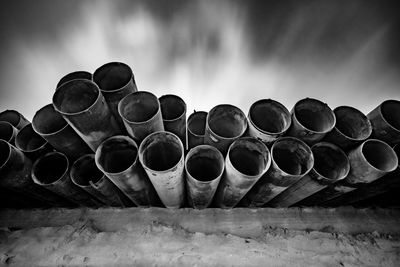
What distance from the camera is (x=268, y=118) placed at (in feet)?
8.72

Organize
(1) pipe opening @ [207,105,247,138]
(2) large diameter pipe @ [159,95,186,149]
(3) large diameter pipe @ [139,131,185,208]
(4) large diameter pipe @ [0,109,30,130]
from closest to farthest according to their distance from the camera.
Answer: (3) large diameter pipe @ [139,131,185,208] → (1) pipe opening @ [207,105,247,138] → (2) large diameter pipe @ [159,95,186,149] → (4) large diameter pipe @ [0,109,30,130]

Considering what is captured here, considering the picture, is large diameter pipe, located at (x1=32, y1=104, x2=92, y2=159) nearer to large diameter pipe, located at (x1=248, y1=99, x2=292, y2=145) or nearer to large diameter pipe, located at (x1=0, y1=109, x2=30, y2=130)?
large diameter pipe, located at (x1=0, y1=109, x2=30, y2=130)

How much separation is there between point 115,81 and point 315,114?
2328 mm

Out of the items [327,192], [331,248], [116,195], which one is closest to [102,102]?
[116,195]

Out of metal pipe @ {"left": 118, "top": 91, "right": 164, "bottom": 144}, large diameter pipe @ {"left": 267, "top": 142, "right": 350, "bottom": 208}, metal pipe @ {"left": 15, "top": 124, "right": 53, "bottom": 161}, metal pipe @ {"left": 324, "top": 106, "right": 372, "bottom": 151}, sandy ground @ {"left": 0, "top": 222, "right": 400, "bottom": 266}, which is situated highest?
metal pipe @ {"left": 118, "top": 91, "right": 164, "bottom": 144}

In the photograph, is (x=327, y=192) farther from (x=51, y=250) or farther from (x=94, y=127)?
(x=51, y=250)

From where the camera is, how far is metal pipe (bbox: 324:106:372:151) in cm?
237

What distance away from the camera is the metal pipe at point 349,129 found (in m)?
2.37

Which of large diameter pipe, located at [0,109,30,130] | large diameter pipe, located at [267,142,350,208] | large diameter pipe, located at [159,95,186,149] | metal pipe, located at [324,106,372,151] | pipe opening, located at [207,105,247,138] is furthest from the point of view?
large diameter pipe, located at [0,109,30,130]

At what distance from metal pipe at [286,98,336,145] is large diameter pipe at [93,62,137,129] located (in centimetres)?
177

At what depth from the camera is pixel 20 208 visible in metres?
2.84

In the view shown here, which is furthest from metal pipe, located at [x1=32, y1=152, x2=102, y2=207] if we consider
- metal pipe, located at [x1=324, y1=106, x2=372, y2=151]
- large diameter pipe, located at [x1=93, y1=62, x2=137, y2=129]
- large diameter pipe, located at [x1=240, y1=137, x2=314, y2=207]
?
metal pipe, located at [x1=324, y1=106, x2=372, y2=151]

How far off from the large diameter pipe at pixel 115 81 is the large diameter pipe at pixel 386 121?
2.67 m

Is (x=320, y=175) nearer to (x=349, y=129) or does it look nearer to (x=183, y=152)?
(x=349, y=129)
